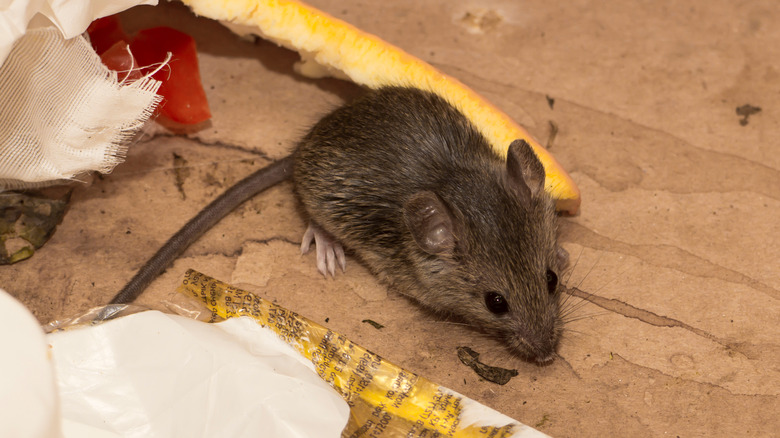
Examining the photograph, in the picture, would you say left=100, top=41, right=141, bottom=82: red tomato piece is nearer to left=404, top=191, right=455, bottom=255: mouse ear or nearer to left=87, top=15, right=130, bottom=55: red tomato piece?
left=87, top=15, right=130, bottom=55: red tomato piece

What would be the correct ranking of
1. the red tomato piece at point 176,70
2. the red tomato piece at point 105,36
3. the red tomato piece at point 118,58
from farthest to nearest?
the red tomato piece at point 176,70 < the red tomato piece at point 105,36 < the red tomato piece at point 118,58

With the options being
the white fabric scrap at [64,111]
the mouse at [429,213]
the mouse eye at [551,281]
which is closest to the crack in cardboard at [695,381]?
the mouse at [429,213]

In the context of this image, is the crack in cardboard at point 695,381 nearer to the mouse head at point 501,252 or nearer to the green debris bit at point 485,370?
the mouse head at point 501,252

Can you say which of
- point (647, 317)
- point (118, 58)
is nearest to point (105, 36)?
point (118, 58)

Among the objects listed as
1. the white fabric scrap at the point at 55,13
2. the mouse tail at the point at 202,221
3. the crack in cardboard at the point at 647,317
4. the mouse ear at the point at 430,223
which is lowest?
the crack in cardboard at the point at 647,317

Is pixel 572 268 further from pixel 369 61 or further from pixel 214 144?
pixel 214 144

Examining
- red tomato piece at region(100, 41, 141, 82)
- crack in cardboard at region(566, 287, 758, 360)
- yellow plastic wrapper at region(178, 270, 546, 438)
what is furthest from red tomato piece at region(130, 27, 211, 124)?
crack in cardboard at region(566, 287, 758, 360)

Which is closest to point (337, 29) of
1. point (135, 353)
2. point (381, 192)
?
point (381, 192)

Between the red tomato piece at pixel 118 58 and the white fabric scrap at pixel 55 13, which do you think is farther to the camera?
the red tomato piece at pixel 118 58
